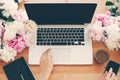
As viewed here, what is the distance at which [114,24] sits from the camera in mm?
1313

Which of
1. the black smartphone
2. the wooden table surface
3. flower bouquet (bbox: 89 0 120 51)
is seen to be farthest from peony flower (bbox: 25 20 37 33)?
the black smartphone

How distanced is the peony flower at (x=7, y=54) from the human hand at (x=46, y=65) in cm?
13

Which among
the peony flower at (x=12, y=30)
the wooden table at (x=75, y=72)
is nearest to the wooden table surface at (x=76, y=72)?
the wooden table at (x=75, y=72)

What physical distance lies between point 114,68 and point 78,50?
0.60 ft

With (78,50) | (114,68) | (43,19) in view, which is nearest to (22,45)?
(43,19)

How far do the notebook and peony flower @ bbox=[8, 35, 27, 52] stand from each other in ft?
0.16

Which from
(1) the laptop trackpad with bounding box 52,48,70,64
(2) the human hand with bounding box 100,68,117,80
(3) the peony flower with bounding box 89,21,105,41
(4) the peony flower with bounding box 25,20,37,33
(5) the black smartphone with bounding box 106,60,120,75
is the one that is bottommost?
(2) the human hand with bounding box 100,68,117,80

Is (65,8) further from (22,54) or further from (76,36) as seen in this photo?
(22,54)

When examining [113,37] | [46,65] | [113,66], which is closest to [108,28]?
[113,37]

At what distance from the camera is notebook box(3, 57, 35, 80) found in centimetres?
126

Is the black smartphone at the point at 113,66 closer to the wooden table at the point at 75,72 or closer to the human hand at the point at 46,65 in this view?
the wooden table at the point at 75,72

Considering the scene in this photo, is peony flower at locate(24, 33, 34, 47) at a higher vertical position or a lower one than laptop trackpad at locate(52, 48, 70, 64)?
higher

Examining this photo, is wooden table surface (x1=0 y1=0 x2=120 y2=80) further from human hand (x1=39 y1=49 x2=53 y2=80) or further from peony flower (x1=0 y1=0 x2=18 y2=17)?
peony flower (x1=0 y1=0 x2=18 y2=17)

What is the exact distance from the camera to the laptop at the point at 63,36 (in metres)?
1.27
